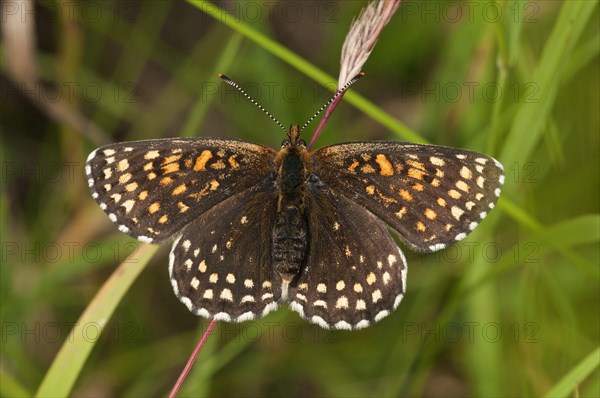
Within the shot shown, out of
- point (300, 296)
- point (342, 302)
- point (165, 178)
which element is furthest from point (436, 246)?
point (165, 178)

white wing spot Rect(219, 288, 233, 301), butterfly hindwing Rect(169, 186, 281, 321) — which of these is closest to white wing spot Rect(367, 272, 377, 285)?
butterfly hindwing Rect(169, 186, 281, 321)

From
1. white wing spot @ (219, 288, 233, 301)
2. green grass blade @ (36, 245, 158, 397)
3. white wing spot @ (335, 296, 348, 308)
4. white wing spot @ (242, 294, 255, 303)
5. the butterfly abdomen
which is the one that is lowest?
green grass blade @ (36, 245, 158, 397)

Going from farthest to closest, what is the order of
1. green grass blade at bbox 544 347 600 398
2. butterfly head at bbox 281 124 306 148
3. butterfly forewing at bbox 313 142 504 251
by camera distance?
butterfly head at bbox 281 124 306 148 < butterfly forewing at bbox 313 142 504 251 < green grass blade at bbox 544 347 600 398

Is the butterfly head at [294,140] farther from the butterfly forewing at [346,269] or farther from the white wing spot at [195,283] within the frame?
the white wing spot at [195,283]

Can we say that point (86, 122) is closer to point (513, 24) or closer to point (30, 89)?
point (30, 89)

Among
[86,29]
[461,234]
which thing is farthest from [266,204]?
[86,29]

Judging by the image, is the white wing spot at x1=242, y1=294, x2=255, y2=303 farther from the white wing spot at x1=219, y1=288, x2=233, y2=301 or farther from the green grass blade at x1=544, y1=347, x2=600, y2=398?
the green grass blade at x1=544, y1=347, x2=600, y2=398

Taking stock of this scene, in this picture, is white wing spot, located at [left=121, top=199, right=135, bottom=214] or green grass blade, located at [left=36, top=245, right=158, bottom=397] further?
white wing spot, located at [left=121, top=199, right=135, bottom=214]

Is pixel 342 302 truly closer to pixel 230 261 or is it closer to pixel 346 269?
pixel 346 269
